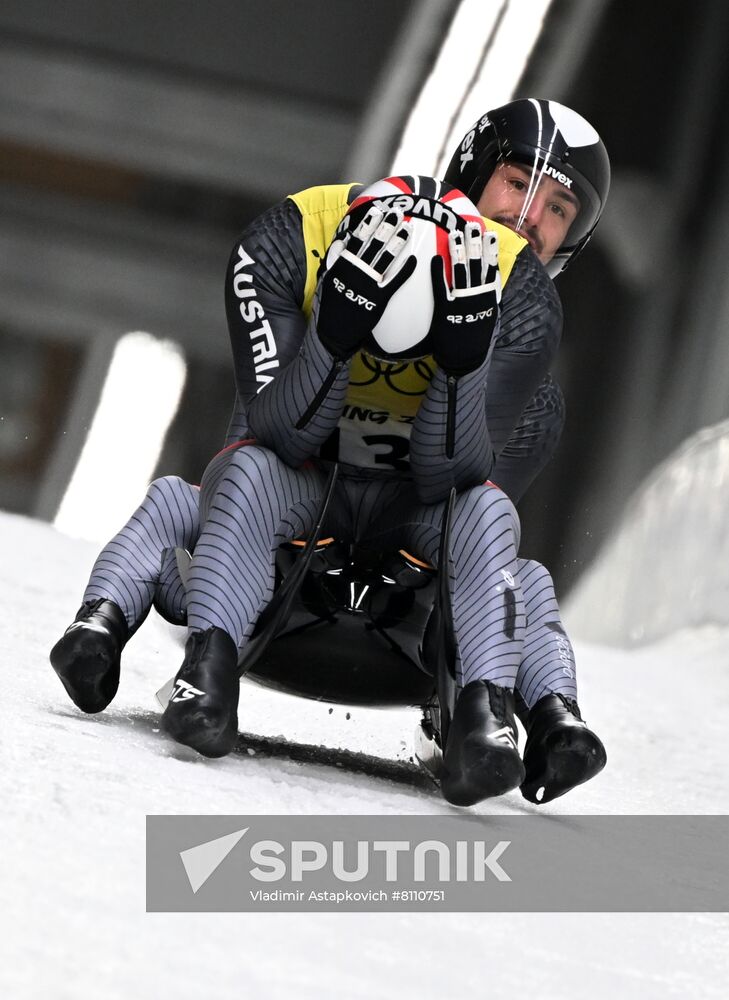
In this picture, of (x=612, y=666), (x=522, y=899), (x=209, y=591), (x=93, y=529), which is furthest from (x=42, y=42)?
(x=522, y=899)

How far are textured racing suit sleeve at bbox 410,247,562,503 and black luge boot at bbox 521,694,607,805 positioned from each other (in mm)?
382

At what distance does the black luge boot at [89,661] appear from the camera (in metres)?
1.89

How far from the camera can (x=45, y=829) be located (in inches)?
46.9

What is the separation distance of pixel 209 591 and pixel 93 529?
632 centimetres

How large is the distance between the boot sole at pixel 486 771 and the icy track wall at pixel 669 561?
5.02 metres

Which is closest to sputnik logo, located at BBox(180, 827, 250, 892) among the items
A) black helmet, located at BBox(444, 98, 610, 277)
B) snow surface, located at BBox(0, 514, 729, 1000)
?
snow surface, located at BBox(0, 514, 729, 1000)

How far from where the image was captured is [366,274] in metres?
1.79

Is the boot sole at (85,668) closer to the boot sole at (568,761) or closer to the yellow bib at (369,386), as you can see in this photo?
the yellow bib at (369,386)

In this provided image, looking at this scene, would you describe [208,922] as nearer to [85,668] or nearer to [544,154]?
[85,668]

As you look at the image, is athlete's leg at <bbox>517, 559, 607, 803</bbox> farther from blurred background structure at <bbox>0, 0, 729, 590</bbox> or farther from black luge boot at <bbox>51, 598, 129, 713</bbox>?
blurred background structure at <bbox>0, 0, 729, 590</bbox>

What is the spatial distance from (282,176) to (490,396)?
760 cm

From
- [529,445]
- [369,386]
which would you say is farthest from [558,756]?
[529,445]

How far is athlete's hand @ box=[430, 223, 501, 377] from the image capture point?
1.82 m

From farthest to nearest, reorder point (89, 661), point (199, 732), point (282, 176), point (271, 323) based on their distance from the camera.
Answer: point (282, 176)
point (271, 323)
point (89, 661)
point (199, 732)
